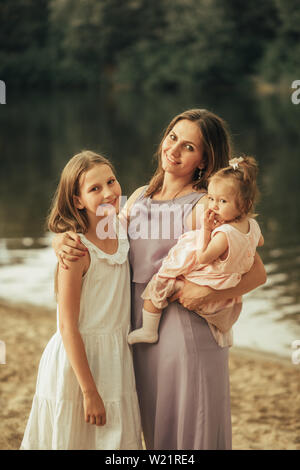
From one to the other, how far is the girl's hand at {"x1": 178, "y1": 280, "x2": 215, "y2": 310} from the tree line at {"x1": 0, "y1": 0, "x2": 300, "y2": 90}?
3445 centimetres

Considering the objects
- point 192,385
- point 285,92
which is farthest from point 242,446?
point 285,92

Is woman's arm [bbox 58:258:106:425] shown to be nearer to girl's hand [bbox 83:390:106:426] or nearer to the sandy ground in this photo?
girl's hand [bbox 83:390:106:426]

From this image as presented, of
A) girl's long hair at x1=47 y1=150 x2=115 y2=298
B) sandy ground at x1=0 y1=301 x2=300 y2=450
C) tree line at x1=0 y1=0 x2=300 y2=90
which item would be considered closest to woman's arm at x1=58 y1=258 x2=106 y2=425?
girl's long hair at x1=47 y1=150 x2=115 y2=298

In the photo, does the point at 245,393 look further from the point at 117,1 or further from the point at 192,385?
the point at 117,1

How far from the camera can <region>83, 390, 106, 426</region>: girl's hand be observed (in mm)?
2160

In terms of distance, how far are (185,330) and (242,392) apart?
2.26m

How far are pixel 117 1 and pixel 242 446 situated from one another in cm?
4348

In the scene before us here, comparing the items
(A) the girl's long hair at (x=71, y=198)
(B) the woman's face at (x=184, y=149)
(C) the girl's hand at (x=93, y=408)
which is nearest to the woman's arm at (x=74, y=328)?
(C) the girl's hand at (x=93, y=408)

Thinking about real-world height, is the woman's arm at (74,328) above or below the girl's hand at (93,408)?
above

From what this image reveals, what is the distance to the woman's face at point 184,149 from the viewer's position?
2.29 m

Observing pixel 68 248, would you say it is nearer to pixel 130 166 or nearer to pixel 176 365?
pixel 176 365

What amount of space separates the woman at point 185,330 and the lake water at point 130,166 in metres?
0.37

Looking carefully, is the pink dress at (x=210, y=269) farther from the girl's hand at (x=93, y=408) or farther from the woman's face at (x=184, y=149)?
the girl's hand at (x=93, y=408)

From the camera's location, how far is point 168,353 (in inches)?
90.9
